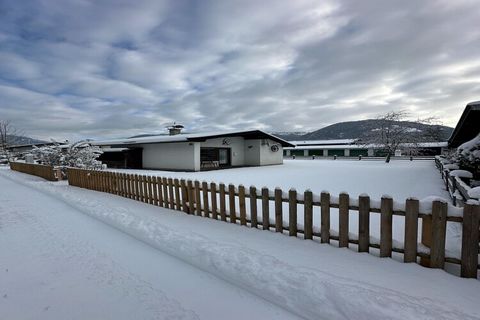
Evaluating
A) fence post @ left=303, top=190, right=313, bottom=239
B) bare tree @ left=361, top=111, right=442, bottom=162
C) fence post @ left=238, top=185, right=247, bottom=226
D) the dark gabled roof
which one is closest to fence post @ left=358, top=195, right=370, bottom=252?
fence post @ left=303, top=190, right=313, bottom=239

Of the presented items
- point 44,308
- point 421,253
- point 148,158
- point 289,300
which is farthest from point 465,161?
point 148,158

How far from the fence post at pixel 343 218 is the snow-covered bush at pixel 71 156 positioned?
16136 millimetres

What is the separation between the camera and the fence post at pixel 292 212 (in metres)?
4.59

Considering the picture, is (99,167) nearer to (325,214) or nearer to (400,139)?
(325,214)

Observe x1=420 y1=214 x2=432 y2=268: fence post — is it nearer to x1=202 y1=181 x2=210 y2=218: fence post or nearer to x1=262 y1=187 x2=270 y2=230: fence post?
x1=262 y1=187 x2=270 y2=230: fence post

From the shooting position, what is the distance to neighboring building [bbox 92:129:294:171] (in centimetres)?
2172

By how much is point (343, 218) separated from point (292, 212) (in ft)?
2.95

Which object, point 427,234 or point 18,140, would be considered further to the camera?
point 18,140

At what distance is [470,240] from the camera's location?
3139 millimetres

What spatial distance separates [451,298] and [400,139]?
116 feet

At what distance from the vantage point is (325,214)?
4.24 meters

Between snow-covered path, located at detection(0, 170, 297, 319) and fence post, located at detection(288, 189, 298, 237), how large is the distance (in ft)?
5.96

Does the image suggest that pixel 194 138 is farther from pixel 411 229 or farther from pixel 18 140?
pixel 18 140

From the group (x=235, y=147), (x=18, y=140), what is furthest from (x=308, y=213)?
(x=18, y=140)
